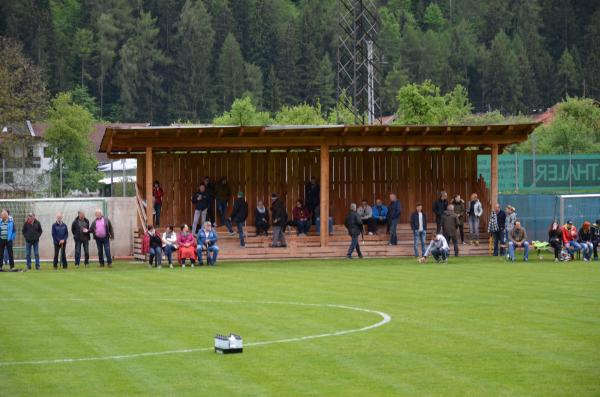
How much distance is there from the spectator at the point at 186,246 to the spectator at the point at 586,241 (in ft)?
34.9

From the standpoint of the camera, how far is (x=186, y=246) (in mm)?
34656

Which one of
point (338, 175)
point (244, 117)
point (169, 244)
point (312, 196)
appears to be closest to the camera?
point (169, 244)

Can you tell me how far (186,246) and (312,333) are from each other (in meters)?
17.1

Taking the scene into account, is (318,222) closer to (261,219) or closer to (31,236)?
(261,219)

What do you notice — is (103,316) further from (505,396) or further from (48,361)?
(505,396)

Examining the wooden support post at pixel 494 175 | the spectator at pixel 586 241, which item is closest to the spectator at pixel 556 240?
the spectator at pixel 586 241

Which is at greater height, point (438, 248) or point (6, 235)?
point (6, 235)

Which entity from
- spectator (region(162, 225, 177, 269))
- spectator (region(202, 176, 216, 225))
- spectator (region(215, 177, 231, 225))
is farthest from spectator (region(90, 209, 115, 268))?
spectator (region(215, 177, 231, 225))

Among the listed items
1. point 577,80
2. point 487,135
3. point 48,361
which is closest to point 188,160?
point 487,135

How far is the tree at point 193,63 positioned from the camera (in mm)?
136500

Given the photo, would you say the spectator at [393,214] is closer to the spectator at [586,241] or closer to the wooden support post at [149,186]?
the spectator at [586,241]

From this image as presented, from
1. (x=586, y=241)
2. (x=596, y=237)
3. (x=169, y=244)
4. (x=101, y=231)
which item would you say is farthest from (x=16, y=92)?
(x=586, y=241)

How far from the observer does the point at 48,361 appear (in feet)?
50.7

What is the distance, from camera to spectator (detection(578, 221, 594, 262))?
35219 millimetres
